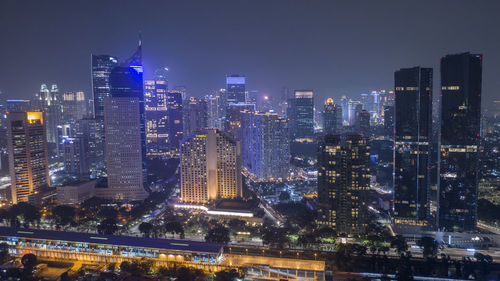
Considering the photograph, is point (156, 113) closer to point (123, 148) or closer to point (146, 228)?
point (123, 148)

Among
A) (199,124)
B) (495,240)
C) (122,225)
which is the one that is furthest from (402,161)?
(199,124)

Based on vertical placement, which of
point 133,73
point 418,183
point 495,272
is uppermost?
point 133,73

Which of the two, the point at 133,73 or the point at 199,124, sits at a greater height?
the point at 133,73

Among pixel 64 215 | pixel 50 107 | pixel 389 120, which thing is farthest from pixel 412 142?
pixel 50 107

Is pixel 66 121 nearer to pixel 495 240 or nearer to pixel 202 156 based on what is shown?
pixel 202 156

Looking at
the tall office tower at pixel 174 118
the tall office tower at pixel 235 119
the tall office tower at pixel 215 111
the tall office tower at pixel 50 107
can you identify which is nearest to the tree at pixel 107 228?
the tall office tower at pixel 235 119

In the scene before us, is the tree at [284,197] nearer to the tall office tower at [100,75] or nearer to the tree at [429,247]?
the tree at [429,247]

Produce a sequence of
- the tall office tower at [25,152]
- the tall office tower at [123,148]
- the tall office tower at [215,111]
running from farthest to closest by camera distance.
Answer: the tall office tower at [215,111] → the tall office tower at [123,148] → the tall office tower at [25,152]
